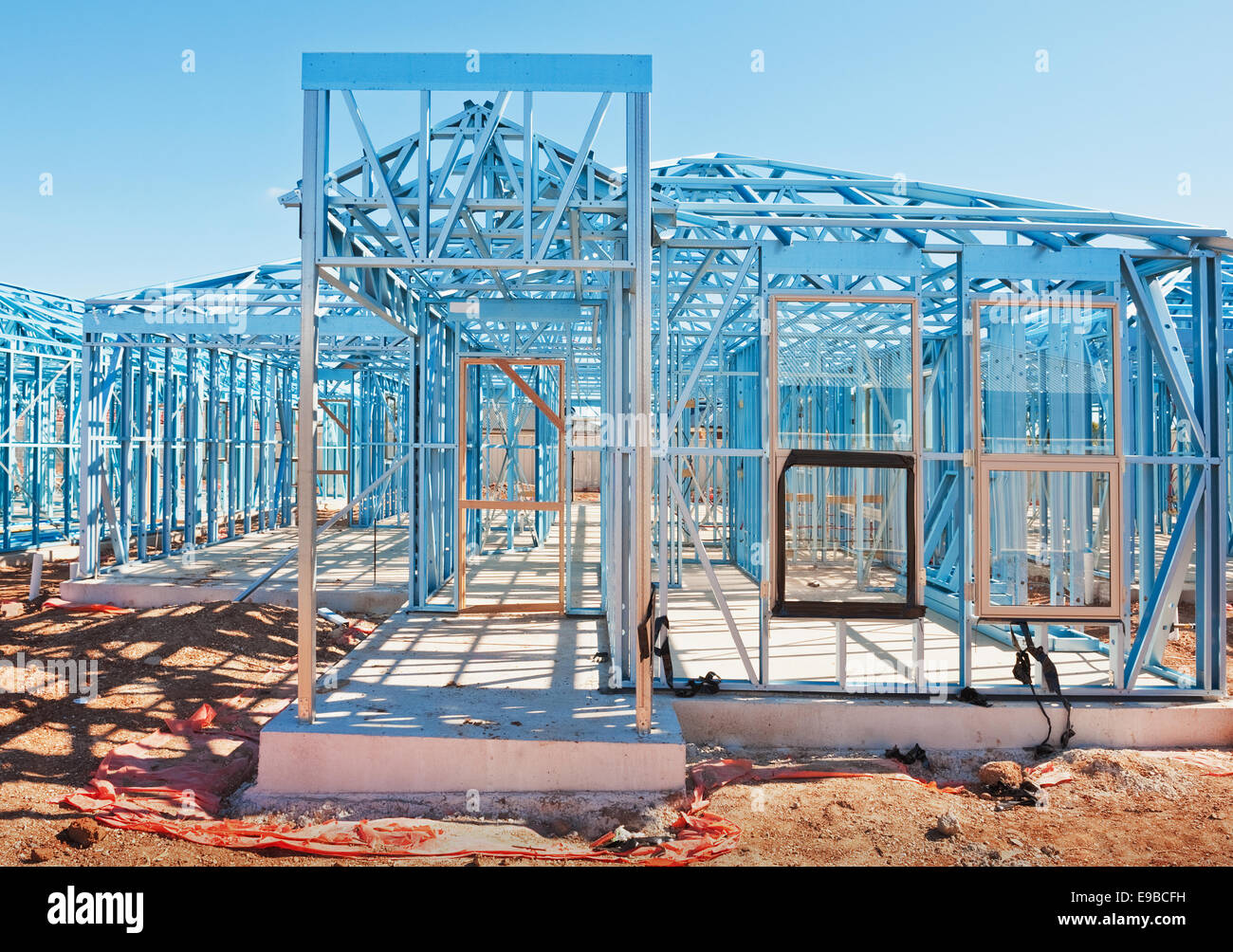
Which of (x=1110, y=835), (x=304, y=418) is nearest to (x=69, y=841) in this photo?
(x=304, y=418)

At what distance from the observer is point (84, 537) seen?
38.7 feet

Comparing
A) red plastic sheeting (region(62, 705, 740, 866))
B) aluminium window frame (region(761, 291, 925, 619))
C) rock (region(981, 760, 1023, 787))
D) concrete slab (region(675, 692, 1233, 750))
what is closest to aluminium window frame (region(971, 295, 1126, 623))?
aluminium window frame (region(761, 291, 925, 619))

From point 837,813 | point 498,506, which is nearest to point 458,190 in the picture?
point 498,506

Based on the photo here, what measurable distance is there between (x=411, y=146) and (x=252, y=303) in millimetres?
7629

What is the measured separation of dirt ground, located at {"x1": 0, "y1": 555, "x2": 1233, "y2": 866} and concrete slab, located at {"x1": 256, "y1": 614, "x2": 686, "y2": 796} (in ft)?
1.08

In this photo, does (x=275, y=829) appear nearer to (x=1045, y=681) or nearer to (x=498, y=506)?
(x=498, y=506)

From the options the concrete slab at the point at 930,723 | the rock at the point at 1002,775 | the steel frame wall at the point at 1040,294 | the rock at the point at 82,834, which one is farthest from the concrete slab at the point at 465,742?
the rock at the point at 1002,775

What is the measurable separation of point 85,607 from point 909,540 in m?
10.7

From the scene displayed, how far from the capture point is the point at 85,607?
36.7 ft

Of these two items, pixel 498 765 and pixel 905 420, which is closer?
pixel 498 765

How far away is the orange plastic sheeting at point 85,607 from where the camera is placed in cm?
1102

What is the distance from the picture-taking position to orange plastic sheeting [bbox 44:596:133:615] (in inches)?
434

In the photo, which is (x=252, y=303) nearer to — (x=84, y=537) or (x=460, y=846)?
(x=84, y=537)

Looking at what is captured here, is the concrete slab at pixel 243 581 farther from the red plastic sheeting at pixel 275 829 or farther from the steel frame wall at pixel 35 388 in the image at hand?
the red plastic sheeting at pixel 275 829
